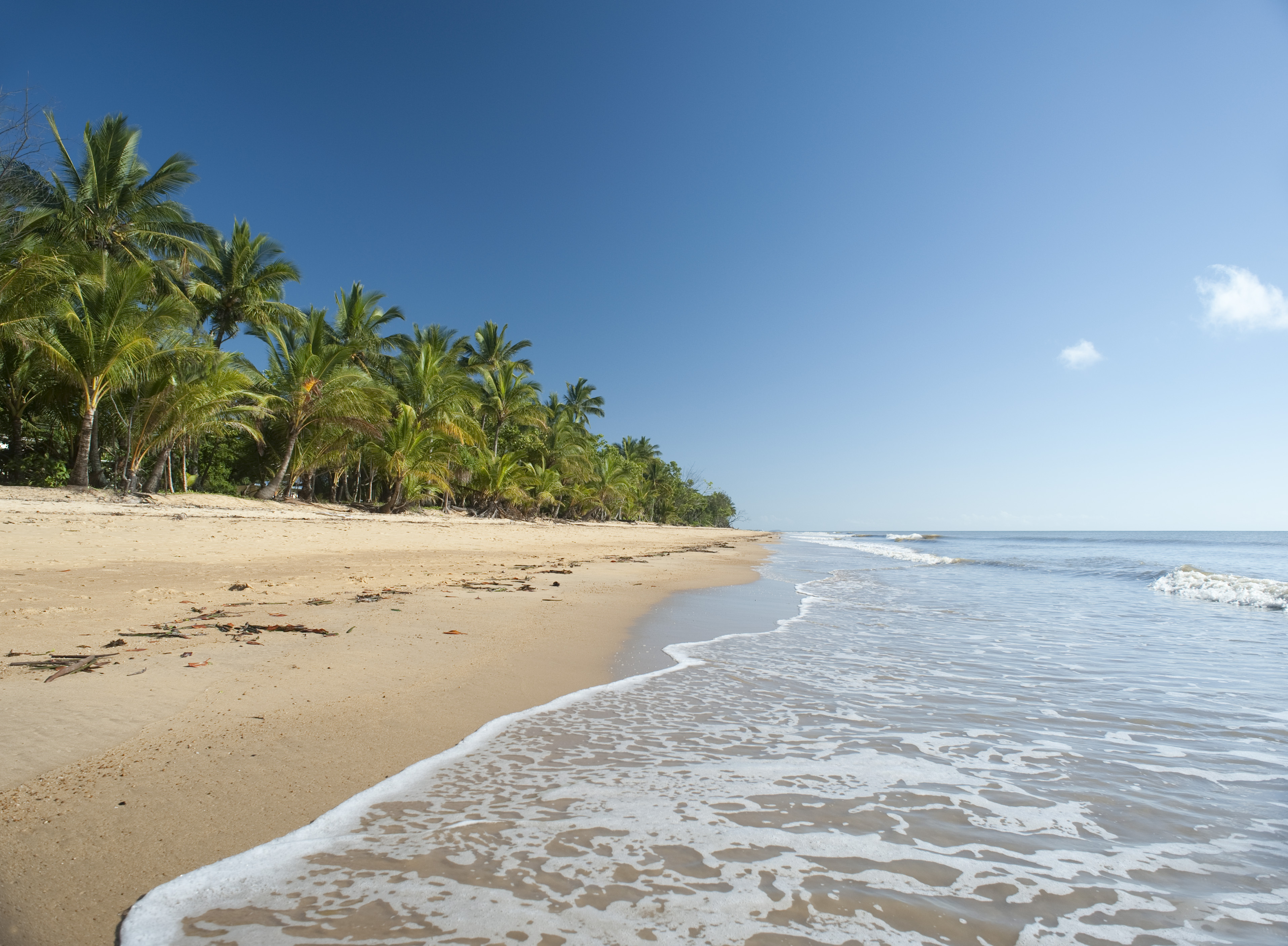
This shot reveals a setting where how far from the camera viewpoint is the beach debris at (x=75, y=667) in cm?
284

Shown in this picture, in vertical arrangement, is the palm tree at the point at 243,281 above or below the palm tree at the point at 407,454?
above

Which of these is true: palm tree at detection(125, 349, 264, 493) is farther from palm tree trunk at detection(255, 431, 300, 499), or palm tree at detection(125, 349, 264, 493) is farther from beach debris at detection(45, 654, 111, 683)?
beach debris at detection(45, 654, 111, 683)

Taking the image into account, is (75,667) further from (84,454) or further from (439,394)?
(439,394)

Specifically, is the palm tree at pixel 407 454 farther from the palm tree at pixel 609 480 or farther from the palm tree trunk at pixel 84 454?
the palm tree at pixel 609 480

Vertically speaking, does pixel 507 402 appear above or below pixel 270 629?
above

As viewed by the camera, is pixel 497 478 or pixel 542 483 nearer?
pixel 497 478

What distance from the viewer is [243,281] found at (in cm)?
2292

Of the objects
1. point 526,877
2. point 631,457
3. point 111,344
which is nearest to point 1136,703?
point 526,877

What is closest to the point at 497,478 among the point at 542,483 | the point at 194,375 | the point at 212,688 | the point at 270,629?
the point at 542,483

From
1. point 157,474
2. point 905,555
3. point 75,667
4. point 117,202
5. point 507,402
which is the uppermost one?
point 117,202

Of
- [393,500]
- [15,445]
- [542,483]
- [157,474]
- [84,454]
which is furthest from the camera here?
[542,483]

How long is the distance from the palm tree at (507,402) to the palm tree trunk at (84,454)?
17116 mm

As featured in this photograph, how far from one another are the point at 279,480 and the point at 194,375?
388 cm

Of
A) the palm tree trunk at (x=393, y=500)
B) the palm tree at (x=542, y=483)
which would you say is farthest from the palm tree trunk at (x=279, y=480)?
the palm tree at (x=542, y=483)
